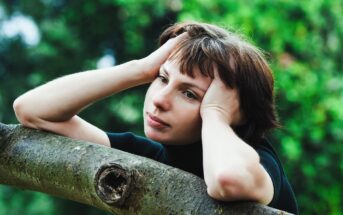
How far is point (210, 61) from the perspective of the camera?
5.01 feet

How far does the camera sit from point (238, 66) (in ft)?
5.09

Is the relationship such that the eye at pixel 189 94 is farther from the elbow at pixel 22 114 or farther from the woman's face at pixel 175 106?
the elbow at pixel 22 114

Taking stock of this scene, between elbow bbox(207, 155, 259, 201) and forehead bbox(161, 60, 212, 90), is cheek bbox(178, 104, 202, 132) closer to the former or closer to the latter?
forehead bbox(161, 60, 212, 90)

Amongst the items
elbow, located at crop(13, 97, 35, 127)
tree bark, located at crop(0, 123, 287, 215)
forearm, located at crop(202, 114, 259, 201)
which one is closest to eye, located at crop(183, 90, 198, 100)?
forearm, located at crop(202, 114, 259, 201)

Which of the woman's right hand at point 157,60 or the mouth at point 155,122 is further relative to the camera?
the woman's right hand at point 157,60

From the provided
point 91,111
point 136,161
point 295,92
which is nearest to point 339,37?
point 295,92

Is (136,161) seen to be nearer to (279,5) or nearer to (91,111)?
(279,5)

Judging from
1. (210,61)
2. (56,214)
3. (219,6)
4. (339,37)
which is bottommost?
(56,214)

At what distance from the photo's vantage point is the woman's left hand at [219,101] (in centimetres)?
149

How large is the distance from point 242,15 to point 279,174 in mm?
3490

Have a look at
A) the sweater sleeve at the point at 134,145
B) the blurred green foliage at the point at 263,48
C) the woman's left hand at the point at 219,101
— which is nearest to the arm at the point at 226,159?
the woman's left hand at the point at 219,101

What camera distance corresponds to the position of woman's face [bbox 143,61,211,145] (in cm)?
152

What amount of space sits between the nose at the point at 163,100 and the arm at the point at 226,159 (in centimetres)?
8

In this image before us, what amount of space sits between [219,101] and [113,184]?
37 cm
